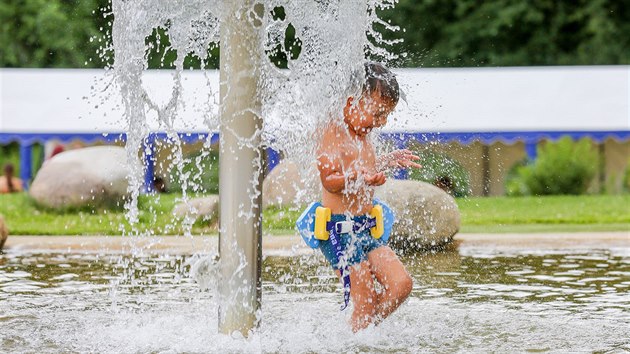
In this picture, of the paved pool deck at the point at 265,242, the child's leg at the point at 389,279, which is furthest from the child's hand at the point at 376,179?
the paved pool deck at the point at 265,242

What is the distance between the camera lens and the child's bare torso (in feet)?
17.7

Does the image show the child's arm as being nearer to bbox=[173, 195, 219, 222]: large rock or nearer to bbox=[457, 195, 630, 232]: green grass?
bbox=[457, 195, 630, 232]: green grass

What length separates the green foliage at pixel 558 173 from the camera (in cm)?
1972

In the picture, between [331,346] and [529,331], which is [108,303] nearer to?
[331,346]

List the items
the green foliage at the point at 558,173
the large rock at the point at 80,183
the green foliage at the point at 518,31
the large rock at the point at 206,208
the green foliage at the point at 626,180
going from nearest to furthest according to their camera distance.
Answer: the large rock at the point at 206,208 → the large rock at the point at 80,183 → the green foliage at the point at 558,173 → the green foliage at the point at 626,180 → the green foliage at the point at 518,31

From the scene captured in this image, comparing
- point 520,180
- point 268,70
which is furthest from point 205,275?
point 520,180

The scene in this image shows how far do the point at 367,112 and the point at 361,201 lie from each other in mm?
443

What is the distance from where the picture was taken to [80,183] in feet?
50.1

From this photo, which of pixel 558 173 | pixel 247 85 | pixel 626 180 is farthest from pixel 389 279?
pixel 626 180

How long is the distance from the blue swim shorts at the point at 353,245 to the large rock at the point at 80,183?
1015 centimetres

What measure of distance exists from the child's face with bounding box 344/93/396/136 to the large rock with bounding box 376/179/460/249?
4.43m

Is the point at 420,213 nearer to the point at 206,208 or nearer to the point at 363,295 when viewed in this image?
the point at 206,208

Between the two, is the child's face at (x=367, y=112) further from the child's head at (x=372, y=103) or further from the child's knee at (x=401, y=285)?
the child's knee at (x=401, y=285)

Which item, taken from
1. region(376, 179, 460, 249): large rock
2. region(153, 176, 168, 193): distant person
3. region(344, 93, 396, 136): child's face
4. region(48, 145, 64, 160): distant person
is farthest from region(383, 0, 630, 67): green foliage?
region(344, 93, 396, 136): child's face
